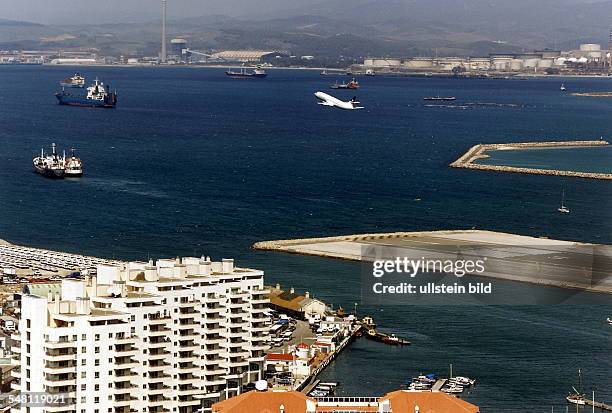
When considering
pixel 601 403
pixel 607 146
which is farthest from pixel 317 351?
pixel 607 146

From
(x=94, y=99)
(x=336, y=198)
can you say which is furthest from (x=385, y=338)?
(x=94, y=99)

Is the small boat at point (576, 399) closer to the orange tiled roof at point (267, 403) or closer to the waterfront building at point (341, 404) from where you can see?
the waterfront building at point (341, 404)

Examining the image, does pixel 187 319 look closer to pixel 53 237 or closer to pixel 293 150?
pixel 53 237

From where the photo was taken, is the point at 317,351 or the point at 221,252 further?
the point at 221,252

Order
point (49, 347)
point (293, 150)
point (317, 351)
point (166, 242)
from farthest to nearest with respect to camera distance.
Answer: point (293, 150)
point (166, 242)
point (317, 351)
point (49, 347)

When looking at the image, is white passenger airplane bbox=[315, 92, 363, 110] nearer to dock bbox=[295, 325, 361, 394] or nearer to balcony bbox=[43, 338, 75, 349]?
dock bbox=[295, 325, 361, 394]

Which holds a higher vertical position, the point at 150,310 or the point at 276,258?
the point at 150,310

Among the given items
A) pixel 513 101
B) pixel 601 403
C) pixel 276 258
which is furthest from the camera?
pixel 513 101

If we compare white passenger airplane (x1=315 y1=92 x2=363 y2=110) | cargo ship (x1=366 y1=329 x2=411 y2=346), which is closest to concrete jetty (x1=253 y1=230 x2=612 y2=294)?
cargo ship (x1=366 y1=329 x2=411 y2=346)
